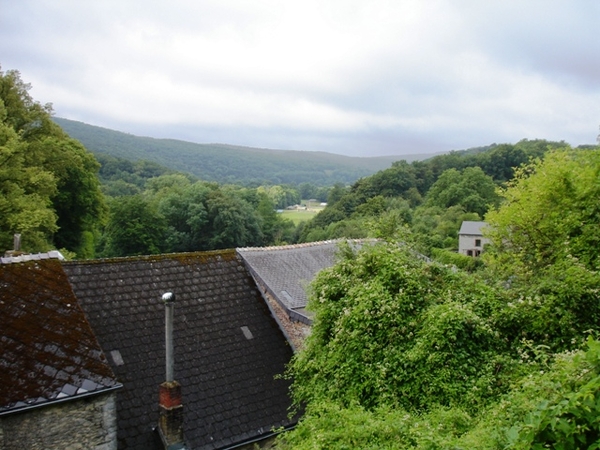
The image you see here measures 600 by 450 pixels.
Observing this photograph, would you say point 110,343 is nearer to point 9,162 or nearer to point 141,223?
point 9,162

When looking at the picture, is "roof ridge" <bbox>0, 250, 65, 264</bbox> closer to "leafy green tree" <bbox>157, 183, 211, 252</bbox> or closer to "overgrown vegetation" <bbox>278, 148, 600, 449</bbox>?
"overgrown vegetation" <bbox>278, 148, 600, 449</bbox>

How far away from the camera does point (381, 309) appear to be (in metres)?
8.65

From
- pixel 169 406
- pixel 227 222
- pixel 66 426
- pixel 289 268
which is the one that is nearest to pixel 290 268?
pixel 289 268

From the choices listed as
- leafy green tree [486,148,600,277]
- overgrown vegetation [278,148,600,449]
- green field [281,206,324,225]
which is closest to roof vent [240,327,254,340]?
overgrown vegetation [278,148,600,449]

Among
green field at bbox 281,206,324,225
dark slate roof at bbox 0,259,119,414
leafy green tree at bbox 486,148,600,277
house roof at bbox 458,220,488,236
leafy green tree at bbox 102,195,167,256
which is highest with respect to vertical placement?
leafy green tree at bbox 486,148,600,277

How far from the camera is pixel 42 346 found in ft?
26.2

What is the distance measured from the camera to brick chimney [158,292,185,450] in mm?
8570

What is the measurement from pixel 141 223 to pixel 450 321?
43.2 meters

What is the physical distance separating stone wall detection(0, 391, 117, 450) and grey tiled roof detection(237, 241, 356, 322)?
5.18 metres

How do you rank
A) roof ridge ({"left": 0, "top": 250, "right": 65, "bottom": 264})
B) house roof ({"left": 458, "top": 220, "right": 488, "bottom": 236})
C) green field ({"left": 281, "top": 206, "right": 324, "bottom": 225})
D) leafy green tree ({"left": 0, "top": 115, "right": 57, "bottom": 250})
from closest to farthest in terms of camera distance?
roof ridge ({"left": 0, "top": 250, "right": 65, "bottom": 264}) → leafy green tree ({"left": 0, "top": 115, "right": 57, "bottom": 250}) → house roof ({"left": 458, "top": 220, "right": 488, "bottom": 236}) → green field ({"left": 281, "top": 206, "right": 324, "bottom": 225})

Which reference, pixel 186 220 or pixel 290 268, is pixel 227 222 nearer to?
pixel 186 220

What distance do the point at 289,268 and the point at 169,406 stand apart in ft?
22.0

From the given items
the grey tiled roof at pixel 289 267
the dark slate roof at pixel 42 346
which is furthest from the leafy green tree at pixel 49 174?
the dark slate roof at pixel 42 346

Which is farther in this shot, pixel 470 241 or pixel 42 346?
pixel 470 241
